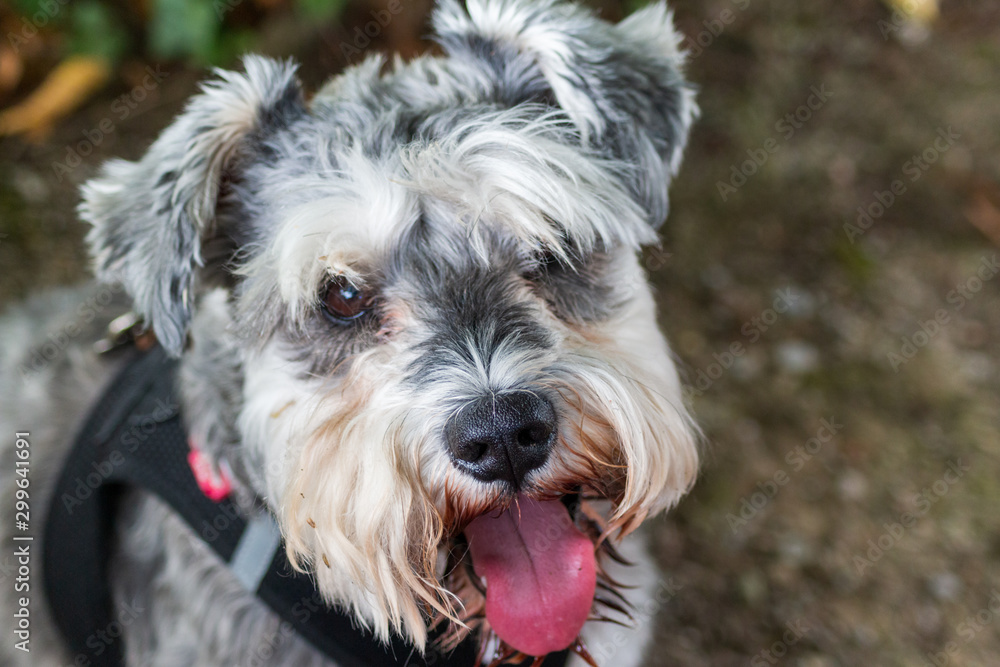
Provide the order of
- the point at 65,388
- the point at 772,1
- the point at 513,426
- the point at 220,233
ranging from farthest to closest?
the point at 772,1 → the point at 65,388 → the point at 220,233 → the point at 513,426

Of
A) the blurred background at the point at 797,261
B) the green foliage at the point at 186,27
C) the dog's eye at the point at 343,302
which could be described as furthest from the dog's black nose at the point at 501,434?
the green foliage at the point at 186,27

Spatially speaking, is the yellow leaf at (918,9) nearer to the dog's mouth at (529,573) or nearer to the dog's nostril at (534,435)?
the dog's mouth at (529,573)

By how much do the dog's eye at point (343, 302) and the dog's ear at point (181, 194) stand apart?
1.41ft

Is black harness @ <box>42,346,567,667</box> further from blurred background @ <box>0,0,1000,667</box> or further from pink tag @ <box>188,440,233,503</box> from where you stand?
blurred background @ <box>0,0,1000,667</box>

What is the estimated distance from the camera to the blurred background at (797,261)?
411 centimetres

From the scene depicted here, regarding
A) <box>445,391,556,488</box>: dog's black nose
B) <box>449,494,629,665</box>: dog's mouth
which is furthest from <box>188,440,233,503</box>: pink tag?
<box>445,391,556,488</box>: dog's black nose

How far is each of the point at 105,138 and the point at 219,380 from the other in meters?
3.49

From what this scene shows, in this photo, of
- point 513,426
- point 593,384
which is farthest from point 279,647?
point 593,384

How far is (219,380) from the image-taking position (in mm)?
2678

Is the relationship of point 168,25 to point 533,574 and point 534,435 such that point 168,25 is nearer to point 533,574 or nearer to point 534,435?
point 534,435

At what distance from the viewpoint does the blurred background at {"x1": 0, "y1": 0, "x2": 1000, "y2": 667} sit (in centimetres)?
411

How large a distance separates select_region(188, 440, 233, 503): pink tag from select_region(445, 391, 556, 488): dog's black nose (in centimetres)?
109

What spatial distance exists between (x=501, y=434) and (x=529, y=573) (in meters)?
0.60

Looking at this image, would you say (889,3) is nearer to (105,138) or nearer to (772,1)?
(772,1)
